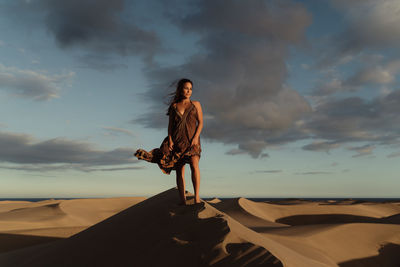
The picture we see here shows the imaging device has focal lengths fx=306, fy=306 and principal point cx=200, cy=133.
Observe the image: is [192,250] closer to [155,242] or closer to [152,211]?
[155,242]

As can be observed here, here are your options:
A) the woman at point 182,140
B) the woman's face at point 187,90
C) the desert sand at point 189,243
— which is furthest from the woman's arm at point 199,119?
the desert sand at point 189,243

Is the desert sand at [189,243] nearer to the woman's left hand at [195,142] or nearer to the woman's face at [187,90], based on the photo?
the woman's left hand at [195,142]

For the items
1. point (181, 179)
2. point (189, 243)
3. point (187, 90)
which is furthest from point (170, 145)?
point (189, 243)

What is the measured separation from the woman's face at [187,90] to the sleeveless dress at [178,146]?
0.50ft

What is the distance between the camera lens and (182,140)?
4.79 metres

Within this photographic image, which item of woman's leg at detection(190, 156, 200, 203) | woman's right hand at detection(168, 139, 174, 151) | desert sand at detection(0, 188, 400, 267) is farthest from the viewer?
woman's right hand at detection(168, 139, 174, 151)

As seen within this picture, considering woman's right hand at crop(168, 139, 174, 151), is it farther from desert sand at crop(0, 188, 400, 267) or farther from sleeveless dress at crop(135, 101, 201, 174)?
desert sand at crop(0, 188, 400, 267)

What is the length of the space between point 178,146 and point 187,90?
2.95ft

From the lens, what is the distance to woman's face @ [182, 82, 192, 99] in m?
4.83

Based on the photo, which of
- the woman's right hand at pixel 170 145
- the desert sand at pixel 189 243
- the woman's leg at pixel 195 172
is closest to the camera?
the desert sand at pixel 189 243

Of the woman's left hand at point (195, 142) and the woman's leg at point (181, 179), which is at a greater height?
the woman's left hand at point (195, 142)

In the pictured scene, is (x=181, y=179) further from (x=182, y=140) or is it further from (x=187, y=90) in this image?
(x=187, y=90)

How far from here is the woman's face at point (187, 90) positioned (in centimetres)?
483

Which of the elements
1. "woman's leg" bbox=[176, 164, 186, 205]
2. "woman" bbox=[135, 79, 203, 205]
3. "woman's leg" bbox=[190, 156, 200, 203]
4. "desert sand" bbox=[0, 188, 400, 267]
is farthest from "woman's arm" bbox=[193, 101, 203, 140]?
"desert sand" bbox=[0, 188, 400, 267]
